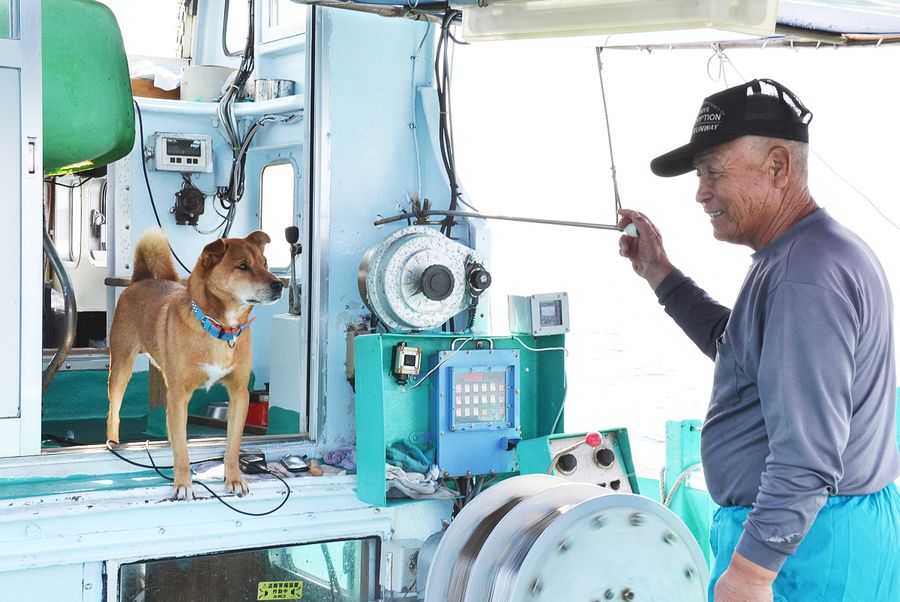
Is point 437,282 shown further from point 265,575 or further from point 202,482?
point 265,575

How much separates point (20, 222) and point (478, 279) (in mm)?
2387

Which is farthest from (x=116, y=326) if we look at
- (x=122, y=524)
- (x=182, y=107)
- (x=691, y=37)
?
(x=691, y=37)

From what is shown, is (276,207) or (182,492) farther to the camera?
(276,207)

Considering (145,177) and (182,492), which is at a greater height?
(145,177)

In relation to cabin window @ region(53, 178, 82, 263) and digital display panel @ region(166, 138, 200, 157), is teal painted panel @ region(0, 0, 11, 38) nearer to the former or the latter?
digital display panel @ region(166, 138, 200, 157)

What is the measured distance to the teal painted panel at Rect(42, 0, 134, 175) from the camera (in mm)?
5812

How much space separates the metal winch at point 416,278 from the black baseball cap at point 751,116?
8.79ft

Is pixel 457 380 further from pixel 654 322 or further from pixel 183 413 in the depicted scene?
pixel 654 322

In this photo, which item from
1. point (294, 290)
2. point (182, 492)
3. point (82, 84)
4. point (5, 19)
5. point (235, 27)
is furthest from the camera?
point (235, 27)

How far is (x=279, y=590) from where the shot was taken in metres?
5.20

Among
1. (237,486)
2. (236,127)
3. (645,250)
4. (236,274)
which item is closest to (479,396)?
(237,486)

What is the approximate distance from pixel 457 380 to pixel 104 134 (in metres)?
2.74

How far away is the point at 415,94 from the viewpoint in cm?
593

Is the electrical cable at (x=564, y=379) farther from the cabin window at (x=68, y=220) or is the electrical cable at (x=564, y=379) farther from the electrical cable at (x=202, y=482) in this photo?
the cabin window at (x=68, y=220)
